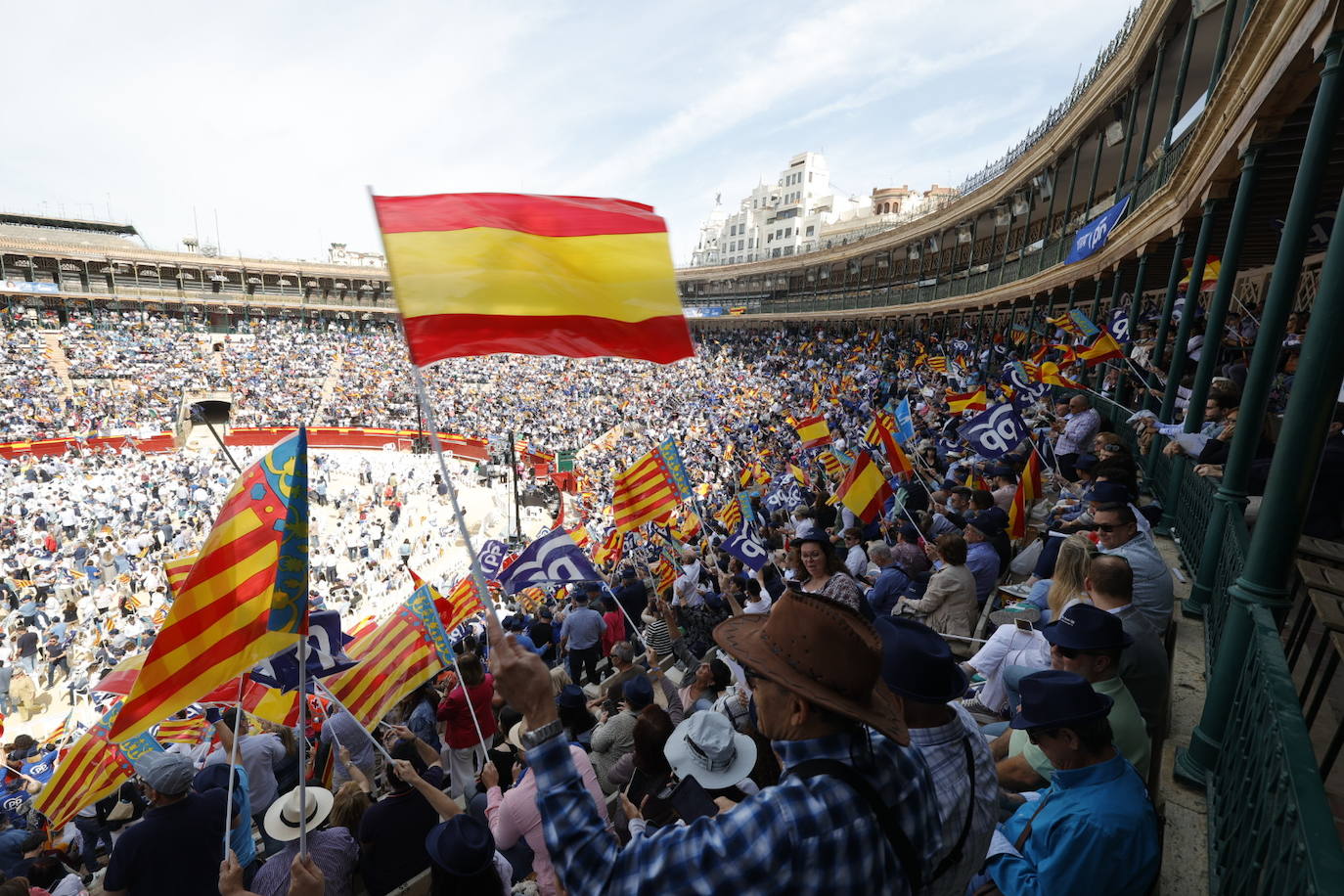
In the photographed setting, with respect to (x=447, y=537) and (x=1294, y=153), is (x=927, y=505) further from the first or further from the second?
(x=447, y=537)

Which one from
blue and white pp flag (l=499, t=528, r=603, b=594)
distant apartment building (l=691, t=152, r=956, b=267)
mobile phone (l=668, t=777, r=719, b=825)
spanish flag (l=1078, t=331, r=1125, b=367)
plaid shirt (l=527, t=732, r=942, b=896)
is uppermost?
distant apartment building (l=691, t=152, r=956, b=267)

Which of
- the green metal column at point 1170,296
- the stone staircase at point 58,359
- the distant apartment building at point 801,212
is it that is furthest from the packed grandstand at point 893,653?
the distant apartment building at point 801,212

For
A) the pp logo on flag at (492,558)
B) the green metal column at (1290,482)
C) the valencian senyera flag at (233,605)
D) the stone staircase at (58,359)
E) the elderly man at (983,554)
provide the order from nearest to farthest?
the green metal column at (1290,482), the valencian senyera flag at (233,605), the elderly man at (983,554), the pp logo on flag at (492,558), the stone staircase at (58,359)

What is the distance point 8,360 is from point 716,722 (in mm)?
57420

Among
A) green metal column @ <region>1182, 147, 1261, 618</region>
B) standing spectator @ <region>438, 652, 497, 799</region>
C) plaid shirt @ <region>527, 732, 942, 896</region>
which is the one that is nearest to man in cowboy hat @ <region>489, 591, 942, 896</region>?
plaid shirt @ <region>527, 732, 942, 896</region>

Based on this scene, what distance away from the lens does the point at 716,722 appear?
133 inches

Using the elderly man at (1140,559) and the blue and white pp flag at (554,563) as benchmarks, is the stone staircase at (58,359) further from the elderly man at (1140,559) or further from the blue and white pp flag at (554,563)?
the elderly man at (1140,559)

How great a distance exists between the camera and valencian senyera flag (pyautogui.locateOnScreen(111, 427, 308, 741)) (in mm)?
3697

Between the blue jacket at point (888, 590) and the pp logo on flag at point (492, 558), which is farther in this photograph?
the pp logo on flag at point (492, 558)

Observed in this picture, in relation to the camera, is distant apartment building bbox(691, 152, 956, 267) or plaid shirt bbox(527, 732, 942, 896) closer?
plaid shirt bbox(527, 732, 942, 896)

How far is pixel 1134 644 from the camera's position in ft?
11.5

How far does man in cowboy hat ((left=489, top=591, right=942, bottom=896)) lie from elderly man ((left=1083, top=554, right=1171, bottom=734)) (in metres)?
2.52

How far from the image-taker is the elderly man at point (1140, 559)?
4227mm

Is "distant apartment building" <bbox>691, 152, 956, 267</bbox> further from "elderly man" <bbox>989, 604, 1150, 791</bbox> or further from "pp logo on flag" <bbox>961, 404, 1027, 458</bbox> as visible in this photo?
"elderly man" <bbox>989, 604, 1150, 791</bbox>
